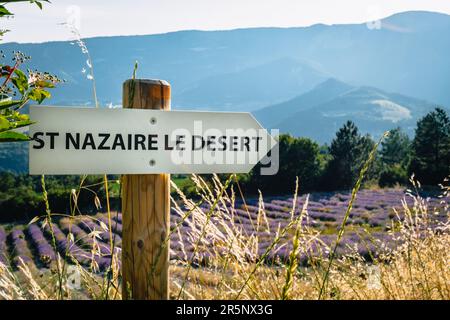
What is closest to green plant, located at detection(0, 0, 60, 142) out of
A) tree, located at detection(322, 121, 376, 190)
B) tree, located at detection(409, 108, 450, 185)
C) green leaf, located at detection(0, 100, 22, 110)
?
green leaf, located at detection(0, 100, 22, 110)

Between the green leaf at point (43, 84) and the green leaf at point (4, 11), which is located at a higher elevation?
the green leaf at point (4, 11)

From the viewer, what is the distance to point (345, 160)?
34562 mm

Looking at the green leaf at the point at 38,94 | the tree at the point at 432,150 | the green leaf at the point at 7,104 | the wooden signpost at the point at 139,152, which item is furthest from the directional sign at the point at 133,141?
the tree at the point at 432,150

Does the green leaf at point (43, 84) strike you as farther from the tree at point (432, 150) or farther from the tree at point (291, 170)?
the tree at point (432, 150)

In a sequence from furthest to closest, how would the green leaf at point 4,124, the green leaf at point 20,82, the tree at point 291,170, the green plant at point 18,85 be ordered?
the tree at point 291,170 → the green leaf at point 20,82 → the green plant at point 18,85 → the green leaf at point 4,124

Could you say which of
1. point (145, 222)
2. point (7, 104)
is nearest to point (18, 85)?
point (7, 104)

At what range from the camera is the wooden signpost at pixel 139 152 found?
1662 millimetres

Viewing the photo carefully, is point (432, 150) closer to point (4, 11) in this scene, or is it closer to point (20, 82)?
point (20, 82)

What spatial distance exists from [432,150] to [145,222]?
113 feet

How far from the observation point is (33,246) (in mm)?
23984
